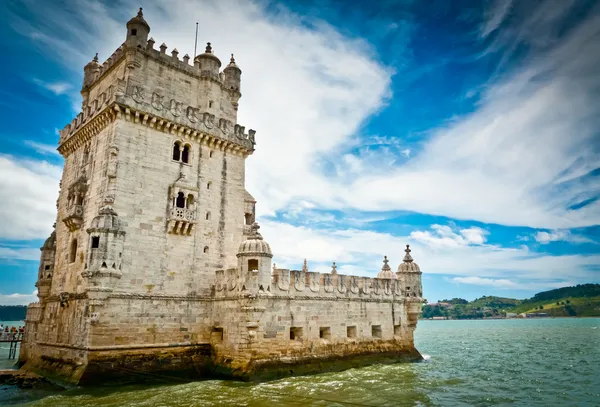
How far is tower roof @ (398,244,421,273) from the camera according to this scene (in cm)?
3262

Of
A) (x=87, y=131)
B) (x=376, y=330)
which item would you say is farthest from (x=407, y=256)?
(x=87, y=131)

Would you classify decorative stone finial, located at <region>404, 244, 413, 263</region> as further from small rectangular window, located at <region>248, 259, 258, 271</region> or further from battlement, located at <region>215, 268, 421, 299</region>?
small rectangular window, located at <region>248, 259, 258, 271</region>

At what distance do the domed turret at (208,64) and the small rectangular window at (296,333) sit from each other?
53.3 ft

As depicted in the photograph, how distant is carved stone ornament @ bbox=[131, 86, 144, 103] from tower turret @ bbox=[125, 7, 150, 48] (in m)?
2.94

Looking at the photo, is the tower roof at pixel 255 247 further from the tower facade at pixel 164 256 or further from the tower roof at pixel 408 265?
the tower roof at pixel 408 265

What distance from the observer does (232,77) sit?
94.6 feet

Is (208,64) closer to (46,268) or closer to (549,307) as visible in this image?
(46,268)

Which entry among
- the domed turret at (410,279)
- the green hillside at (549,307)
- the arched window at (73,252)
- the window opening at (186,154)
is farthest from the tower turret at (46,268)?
the green hillside at (549,307)

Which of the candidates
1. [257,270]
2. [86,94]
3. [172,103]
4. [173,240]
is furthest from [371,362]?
[86,94]

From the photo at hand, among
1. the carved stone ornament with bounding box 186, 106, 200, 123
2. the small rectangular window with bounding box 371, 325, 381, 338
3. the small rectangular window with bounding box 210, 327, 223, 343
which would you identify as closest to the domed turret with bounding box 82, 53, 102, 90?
the carved stone ornament with bounding box 186, 106, 200, 123

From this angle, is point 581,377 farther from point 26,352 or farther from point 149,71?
point 26,352

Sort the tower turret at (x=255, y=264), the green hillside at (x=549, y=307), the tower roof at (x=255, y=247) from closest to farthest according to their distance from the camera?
the tower turret at (x=255, y=264) → the tower roof at (x=255, y=247) → the green hillside at (x=549, y=307)

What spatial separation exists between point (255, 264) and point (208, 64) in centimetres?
1338

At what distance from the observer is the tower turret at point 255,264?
72.9ft
